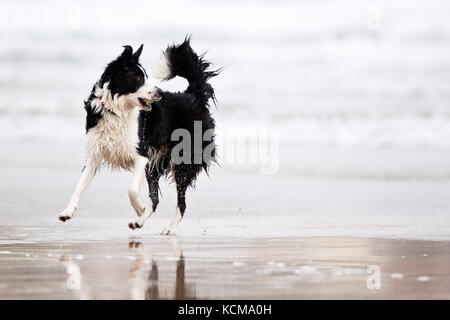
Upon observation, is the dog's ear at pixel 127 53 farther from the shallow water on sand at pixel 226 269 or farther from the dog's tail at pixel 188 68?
the shallow water on sand at pixel 226 269

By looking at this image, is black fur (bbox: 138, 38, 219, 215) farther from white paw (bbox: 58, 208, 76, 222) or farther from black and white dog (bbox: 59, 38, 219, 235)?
white paw (bbox: 58, 208, 76, 222)

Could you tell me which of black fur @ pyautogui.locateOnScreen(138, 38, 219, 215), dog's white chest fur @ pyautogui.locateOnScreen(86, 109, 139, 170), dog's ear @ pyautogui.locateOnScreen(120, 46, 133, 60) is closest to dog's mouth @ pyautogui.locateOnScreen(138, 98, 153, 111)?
dog's white chest fur @ pyautogui.locateOnScreen(86, 109, 139, 170)

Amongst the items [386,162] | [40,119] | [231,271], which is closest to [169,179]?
[231,271]

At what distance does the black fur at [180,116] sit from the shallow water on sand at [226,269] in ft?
4.55

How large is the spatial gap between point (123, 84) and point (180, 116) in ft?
4.14

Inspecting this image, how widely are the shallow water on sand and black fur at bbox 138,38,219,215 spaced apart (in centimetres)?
139

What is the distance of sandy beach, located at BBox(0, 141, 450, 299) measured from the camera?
5449 mm

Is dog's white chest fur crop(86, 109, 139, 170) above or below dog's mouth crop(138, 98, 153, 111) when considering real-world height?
below

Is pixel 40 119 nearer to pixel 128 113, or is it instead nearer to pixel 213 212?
pixel 213 212

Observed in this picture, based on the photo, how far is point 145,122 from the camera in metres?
8.88

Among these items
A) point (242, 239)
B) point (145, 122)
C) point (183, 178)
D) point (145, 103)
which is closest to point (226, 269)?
point (242, 239)

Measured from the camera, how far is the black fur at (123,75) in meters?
8.31

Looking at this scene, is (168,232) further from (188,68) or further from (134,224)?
(188,68)

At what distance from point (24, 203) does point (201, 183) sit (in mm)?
3866
